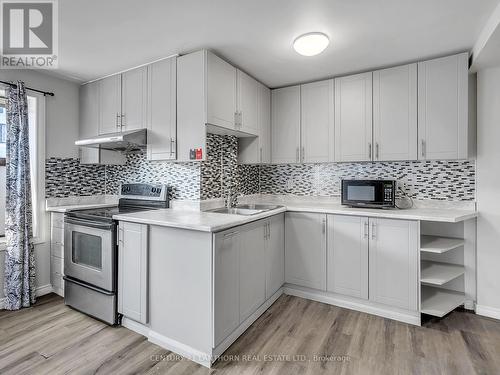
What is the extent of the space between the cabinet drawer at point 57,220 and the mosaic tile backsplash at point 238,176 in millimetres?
285

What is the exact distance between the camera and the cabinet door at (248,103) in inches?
109

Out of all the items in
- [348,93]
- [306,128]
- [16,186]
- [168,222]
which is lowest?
[168,222]

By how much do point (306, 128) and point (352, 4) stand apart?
148cm

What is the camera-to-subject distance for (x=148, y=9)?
1.81 meters

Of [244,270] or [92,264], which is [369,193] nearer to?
[244,270]

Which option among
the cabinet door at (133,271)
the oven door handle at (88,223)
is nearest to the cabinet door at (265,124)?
the cabinet door at (133,271)

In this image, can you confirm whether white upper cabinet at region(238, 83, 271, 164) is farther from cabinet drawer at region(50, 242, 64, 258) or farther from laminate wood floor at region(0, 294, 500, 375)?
cabinet drawer at region(50, 242, 64, 258)

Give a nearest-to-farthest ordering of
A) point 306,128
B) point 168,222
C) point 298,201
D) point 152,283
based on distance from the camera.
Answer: point 168,222, point 152,283, point 306,128, point 298,201

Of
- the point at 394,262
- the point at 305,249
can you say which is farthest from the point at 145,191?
the point at 394,262

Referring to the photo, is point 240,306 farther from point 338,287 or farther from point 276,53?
point 276,53

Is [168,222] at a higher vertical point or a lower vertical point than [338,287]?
higher

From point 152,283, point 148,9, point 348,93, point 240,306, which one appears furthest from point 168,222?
point 348,93

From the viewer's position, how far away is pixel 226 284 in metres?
1.93

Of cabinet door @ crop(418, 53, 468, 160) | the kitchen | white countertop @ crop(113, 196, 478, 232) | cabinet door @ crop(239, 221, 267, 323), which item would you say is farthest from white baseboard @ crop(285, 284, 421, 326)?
cabinet door @ crop(418, 53, 468, 160)
